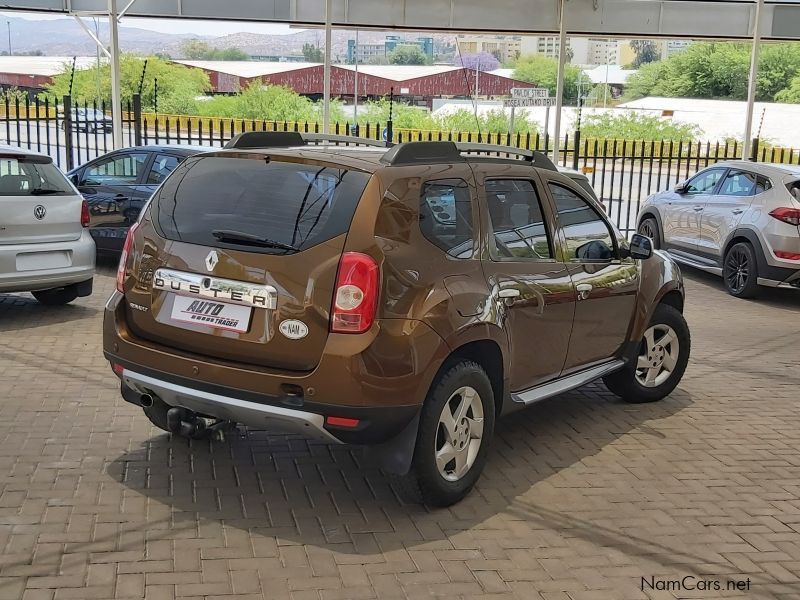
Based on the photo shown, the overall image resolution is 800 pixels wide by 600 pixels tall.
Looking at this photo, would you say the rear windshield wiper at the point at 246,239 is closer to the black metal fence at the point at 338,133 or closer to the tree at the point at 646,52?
the black metal fence at the point at 338,133

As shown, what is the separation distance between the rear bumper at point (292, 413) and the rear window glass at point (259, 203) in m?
0.71

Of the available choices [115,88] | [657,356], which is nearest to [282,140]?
[657,356]

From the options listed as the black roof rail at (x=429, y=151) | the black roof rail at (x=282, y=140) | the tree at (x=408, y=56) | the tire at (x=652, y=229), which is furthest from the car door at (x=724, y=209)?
the tree at (x=408, y=56)

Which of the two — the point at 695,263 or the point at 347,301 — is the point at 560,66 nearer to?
the point at 695,263

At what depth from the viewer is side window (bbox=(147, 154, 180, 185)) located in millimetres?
11148

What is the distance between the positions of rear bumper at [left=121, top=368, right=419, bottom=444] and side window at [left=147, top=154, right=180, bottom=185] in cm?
704

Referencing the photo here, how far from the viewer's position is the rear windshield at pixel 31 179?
27.8 feet

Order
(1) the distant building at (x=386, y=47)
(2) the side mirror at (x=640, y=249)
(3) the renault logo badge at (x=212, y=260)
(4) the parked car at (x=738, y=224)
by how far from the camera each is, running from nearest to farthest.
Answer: (3) the renault logo badge at (x=212, y=260) < (2) the side mirror at (x=640, y=249) < (4) the parked car at (x=738, y=224) < (1) the distant building at (x=386, y=47)

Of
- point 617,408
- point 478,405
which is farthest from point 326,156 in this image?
point 617,408

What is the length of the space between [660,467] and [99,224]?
8.10 meters

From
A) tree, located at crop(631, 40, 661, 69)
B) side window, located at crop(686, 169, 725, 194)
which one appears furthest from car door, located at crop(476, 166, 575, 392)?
tree, located at crop(631, 40, 661, 69)

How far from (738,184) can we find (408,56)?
286ft

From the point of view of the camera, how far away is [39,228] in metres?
8.58

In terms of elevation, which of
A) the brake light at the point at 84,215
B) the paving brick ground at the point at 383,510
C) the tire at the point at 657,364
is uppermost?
the brake light at the point at 84,215
